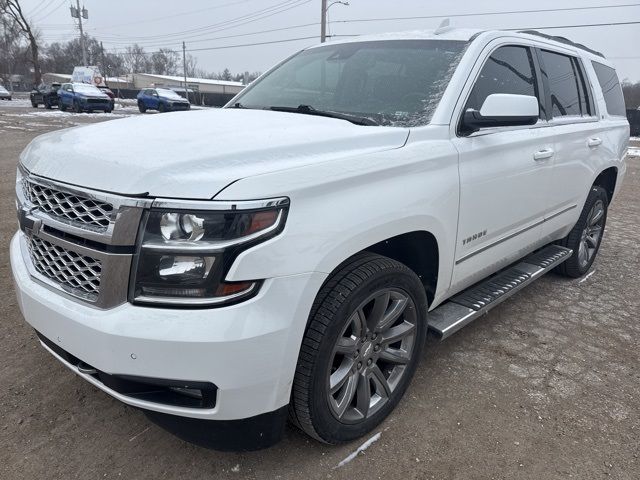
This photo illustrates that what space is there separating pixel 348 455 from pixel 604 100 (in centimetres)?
399

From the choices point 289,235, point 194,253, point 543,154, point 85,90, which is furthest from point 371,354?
point 85,90

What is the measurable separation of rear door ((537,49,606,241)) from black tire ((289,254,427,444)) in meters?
1.84

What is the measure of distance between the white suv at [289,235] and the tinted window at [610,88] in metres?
1.72

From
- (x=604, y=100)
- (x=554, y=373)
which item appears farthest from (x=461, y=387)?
(x=604, y=100)

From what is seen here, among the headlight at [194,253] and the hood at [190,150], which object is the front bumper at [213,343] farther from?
the hood at [190,150]

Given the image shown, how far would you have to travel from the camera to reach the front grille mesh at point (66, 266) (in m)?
1.86

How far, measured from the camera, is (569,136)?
3674 mm

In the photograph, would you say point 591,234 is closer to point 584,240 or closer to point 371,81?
point 584,240

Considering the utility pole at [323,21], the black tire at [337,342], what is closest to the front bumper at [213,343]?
the black tire at [337,342]

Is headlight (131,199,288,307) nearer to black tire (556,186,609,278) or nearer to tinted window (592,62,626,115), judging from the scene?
black tire (556,186,609,278)

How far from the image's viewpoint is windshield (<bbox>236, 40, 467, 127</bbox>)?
275cm

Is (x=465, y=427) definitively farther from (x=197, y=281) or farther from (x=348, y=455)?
(x=197, y=281)

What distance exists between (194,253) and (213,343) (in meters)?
0.31

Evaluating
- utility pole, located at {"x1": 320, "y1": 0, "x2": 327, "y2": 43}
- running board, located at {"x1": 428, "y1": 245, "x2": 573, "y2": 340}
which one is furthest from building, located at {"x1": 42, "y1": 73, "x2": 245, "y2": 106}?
running board, located at {"x1": 428, "y1": 245, "x2": 573, "y2": 340}
